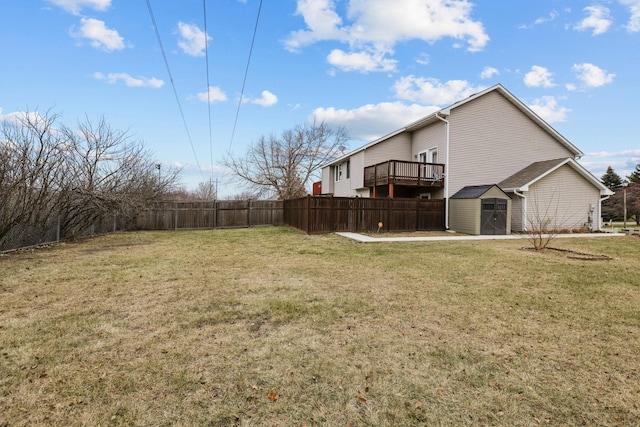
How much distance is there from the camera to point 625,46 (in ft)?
37.1

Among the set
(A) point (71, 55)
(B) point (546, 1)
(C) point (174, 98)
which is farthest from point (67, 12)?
(B) point (546, 1)

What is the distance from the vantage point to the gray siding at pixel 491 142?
16.4 metres

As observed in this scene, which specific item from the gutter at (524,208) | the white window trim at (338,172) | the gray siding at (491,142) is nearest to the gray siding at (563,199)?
the gutter at (524,208)

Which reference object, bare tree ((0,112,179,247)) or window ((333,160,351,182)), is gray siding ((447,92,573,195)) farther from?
bare tree ((0,112,179,247))

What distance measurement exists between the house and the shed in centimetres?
70

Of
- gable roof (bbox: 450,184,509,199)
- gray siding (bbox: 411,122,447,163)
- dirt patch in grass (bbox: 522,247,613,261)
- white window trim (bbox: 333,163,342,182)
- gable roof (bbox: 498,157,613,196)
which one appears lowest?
dirt patch in grass (bbox: 522,247,613,261)

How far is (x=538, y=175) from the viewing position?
1561 cm

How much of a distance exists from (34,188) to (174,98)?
657 centimetres

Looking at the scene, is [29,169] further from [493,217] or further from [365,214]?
[493,217]

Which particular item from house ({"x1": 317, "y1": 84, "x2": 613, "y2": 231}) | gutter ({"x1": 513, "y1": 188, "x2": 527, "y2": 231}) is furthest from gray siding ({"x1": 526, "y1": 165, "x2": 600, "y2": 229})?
gutter ({"x1": 513, "y1": 188, "x2": 527, "y2": 231})

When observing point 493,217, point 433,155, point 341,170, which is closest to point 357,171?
point 341,170

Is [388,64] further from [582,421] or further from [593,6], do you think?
[582,421]

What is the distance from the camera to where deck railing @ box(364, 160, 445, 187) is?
1633cm

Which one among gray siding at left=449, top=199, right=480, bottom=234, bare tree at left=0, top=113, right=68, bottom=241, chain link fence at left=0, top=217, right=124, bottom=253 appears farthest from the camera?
gray siding at left=449, top=199, right=480, bottom=234
